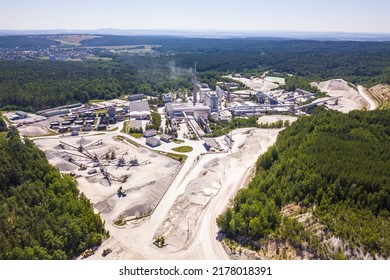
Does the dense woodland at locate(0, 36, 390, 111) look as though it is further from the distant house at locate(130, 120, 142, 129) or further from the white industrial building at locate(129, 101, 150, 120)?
the distant house at locate(130, 120, 142, 129)

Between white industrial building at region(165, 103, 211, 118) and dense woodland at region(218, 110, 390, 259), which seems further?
white industrial building at region(165, 103, 211, 118)

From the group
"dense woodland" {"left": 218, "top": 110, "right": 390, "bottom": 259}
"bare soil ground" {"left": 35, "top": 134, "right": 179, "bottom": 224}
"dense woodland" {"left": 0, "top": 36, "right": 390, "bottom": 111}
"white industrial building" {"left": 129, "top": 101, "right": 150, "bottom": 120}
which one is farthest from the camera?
"dense woodland" {"left": 0, "top": 36, "right": 390, "bottom": 111}

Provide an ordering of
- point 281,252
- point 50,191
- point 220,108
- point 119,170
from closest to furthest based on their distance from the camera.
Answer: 1. point 281,252
2. point 50,191
3. point 119,170
4. point 220,108

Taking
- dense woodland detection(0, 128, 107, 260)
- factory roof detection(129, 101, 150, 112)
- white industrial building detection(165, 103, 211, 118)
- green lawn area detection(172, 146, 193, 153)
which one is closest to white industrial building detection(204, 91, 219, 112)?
white industrial building detection(165, 103, 211, 118)

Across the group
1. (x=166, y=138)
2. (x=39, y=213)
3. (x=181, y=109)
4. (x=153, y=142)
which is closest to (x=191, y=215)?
(x=39, y=213)

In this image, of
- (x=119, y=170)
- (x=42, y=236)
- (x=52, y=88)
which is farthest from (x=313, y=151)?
(x=52, y=88)

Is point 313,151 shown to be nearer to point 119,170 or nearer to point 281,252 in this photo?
point 281,252

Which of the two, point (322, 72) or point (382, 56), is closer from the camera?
point (322, 72)
